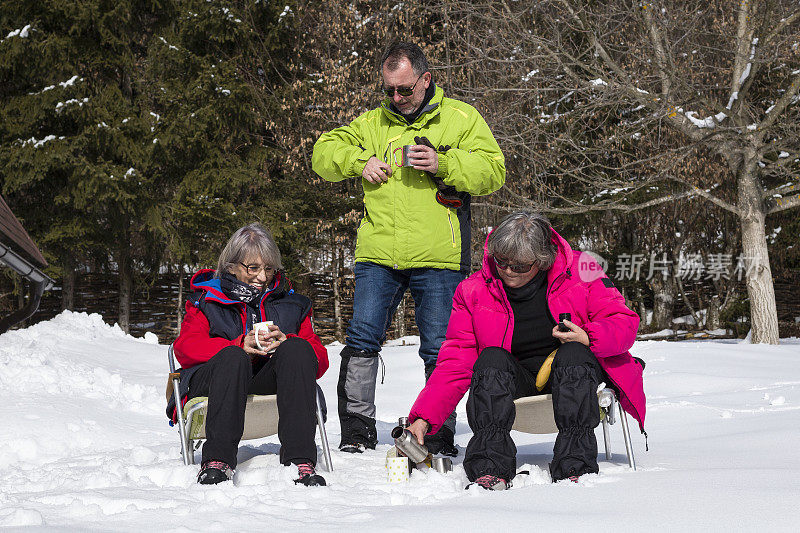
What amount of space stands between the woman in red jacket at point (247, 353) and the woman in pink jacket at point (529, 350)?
473 mm

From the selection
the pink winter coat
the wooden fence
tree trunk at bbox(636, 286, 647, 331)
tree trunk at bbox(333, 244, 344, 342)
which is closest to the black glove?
the pink winter coat

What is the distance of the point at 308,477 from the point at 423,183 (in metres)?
1.62

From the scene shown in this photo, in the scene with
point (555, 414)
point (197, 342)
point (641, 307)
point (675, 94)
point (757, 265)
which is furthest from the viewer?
point (641, 307)

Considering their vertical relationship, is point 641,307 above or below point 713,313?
above

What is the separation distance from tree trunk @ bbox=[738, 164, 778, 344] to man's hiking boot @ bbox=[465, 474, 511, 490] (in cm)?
1019

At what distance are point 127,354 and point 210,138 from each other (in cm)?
689

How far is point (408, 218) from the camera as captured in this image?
410 cm

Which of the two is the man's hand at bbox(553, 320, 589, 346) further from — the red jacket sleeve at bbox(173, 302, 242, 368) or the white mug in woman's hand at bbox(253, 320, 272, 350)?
the red jacket sleeve at bbox(173, 302, 242, 368)

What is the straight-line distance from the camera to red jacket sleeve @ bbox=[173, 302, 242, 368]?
11.8 ft

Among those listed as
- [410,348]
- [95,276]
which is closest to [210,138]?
[95,276]

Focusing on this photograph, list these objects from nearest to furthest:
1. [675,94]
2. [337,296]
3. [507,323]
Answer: [507,323]
[675,94]
[337,296]

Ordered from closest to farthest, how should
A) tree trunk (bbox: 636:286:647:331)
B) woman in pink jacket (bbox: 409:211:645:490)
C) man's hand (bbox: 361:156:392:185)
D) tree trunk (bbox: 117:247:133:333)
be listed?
woman in pink jacket (bbox: 409:211:645:490) → man's hand (bbox: 361:156:392:185) → tree trunk (bbox: 117:247:133:333) → tree trunk (bbox: 636:286:647:331)

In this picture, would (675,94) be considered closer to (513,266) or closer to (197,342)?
(513,266)

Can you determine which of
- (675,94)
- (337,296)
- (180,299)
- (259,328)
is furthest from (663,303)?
(259,328)
